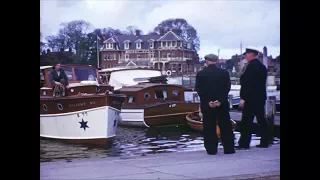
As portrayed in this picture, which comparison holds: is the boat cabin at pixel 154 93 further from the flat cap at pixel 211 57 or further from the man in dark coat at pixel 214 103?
the flat cap at pixel 211 57

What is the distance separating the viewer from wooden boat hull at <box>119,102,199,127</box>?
31.6 ft

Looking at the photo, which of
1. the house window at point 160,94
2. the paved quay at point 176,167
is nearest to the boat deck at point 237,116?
the paved quay at point 176,167

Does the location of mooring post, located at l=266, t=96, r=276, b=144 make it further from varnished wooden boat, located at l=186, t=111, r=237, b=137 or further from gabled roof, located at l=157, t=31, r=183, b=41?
gabled roof, located at l=157, t=31, r=183, b=41

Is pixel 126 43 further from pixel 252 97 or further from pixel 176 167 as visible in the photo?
pixel 252 97

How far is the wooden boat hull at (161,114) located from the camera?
9.62 metres

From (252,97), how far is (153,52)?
5.23 feet

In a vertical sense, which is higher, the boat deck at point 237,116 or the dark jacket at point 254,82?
the dark jacket at point 254,82

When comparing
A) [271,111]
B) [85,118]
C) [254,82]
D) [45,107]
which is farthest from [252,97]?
Answer: [45,107]

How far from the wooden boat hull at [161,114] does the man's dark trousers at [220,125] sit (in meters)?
0.23

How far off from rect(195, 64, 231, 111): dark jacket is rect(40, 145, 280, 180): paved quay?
2.58ft

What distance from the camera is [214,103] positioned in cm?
975

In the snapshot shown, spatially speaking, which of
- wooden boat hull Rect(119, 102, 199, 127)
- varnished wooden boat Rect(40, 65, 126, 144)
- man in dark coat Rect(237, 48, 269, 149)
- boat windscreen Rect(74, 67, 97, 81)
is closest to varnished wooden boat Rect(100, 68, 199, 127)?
wooden boat hull Rect(119, 102, 199, 127)
